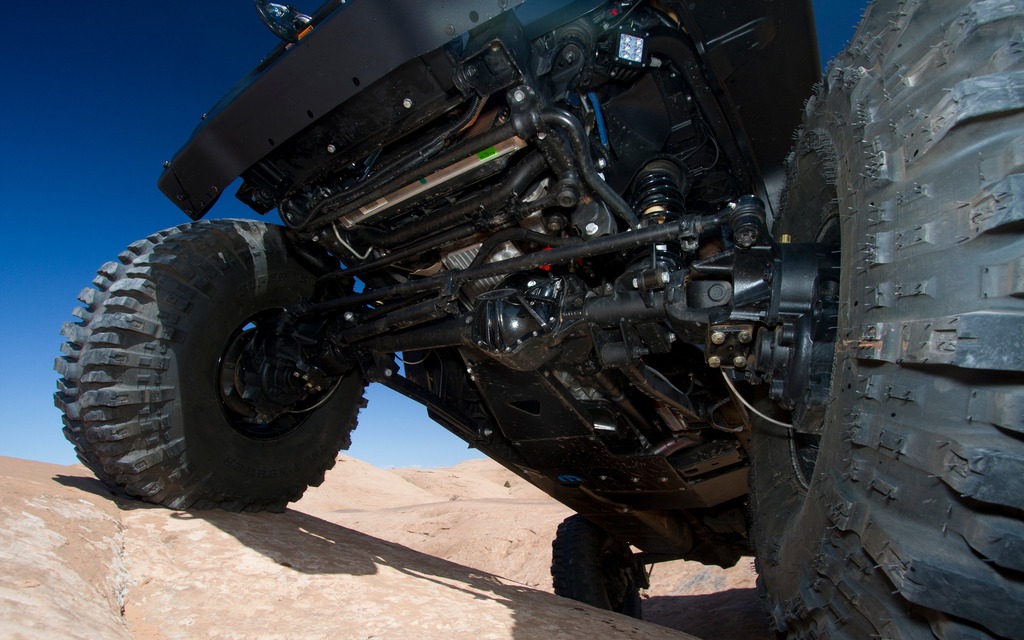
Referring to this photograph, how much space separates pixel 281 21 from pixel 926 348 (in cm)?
249

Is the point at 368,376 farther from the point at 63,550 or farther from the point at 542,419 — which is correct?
the point at 63,550

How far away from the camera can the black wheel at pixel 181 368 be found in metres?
2.58

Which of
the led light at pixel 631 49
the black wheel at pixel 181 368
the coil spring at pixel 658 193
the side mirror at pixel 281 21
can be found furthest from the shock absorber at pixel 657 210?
the black wheel at pixel 181 368

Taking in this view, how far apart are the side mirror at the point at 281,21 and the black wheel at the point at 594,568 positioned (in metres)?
4.19

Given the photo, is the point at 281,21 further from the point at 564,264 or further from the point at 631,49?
the point at 564,264

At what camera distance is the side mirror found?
7.65 feet

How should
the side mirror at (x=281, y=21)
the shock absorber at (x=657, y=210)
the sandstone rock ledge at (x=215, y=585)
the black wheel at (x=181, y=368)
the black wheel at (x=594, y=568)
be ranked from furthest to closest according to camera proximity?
1. the black wheel at (x=594, y=568)
2. the black wheel at (x=181, y=368)
3. the side mirror at (x=281, y=21)
4. the shock absorber at (x=657, y=210)
5. the sandstone rock ledge at (x=215, y=585)

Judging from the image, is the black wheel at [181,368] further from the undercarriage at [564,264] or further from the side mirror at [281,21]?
the side mirror at [281,21]

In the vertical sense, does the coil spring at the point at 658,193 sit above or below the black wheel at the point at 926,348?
above

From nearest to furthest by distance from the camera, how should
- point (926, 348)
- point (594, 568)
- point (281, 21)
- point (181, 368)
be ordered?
point (926, 348) < point (281, 21) < point (181, 368) < point (594, 568)

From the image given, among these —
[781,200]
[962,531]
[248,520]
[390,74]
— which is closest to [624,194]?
[781,200]

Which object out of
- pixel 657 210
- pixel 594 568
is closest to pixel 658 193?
pixel 657 210

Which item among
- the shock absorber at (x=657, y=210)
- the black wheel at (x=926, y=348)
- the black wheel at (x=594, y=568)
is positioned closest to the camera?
the black wheel at (x=926, y=348)

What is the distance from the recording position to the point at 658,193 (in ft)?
8.23
